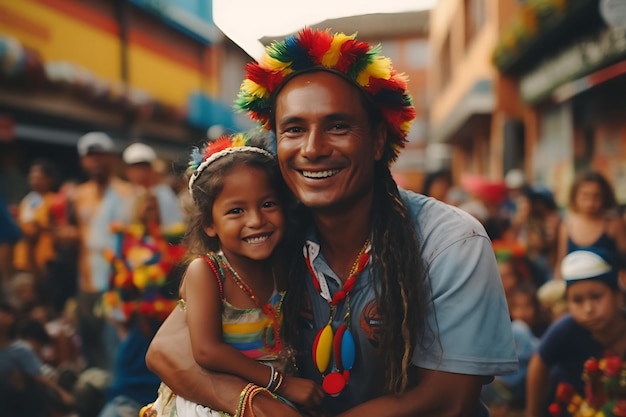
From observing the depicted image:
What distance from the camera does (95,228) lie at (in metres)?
6.49

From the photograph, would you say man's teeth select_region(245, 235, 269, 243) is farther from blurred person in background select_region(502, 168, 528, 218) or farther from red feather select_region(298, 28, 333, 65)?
blurred person in background select_region(502, 168, 528, 218)

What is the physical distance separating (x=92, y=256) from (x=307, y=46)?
475 centimetres

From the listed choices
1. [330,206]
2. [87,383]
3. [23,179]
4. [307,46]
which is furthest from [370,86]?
[23,179]

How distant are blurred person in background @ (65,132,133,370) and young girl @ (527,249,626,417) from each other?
373 cm

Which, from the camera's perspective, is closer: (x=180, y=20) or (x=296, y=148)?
(x=296, y=148)

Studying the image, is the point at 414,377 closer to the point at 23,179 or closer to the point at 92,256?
the point at 92,256

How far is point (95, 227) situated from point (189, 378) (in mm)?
4497

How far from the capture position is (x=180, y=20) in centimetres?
2131

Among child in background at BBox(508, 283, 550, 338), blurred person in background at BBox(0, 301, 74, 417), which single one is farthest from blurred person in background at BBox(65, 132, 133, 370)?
child in background at BBox(508, 283, 550, 338)

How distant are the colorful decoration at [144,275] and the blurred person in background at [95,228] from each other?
1.54 metres

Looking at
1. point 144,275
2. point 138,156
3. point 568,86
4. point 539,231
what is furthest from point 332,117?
point 568,86

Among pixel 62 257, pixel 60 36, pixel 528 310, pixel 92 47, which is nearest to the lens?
pixel 528 310

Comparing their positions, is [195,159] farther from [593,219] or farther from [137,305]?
[593,219]

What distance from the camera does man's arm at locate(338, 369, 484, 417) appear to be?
201 cm
